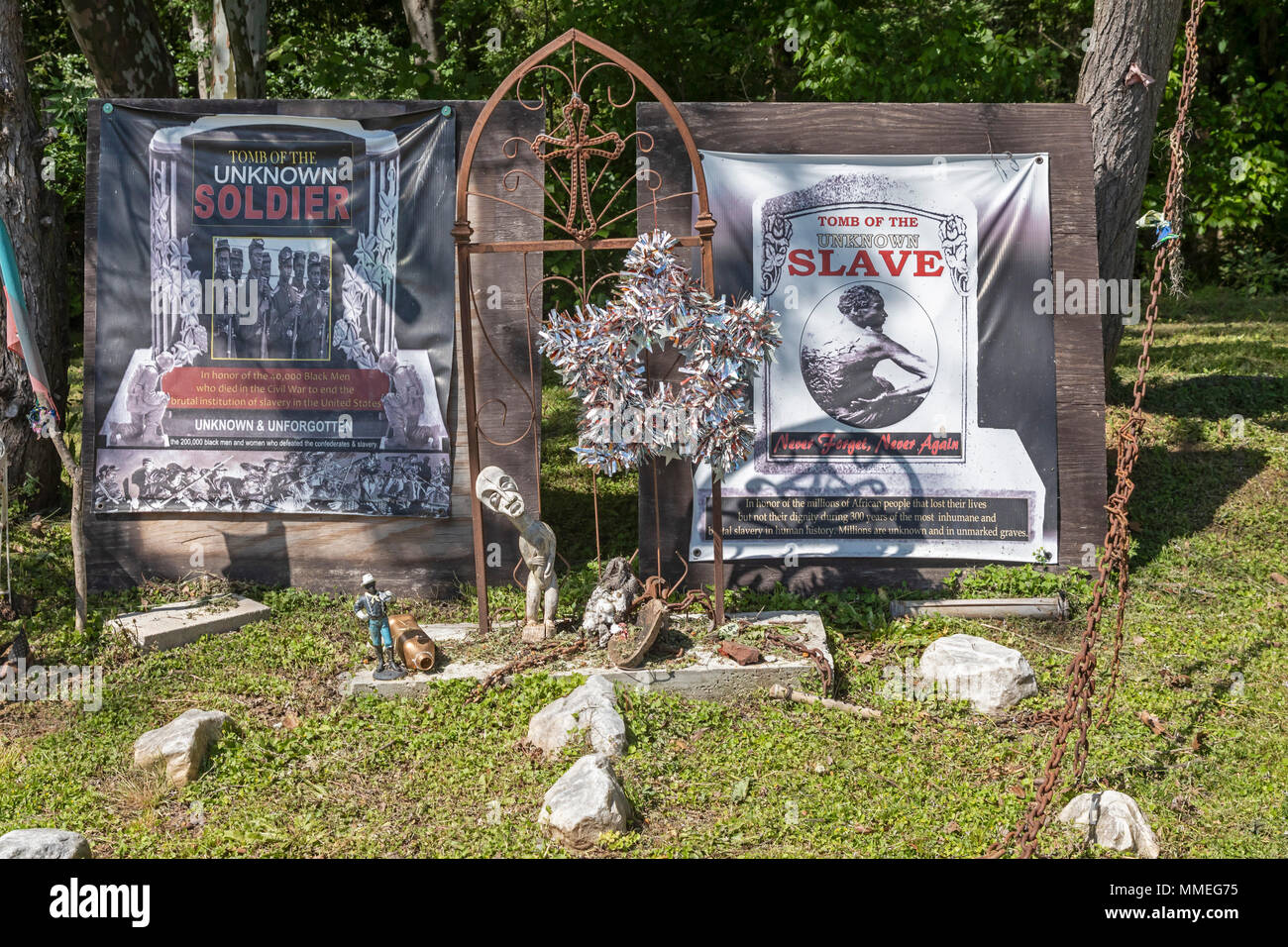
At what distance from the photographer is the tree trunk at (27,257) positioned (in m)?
7.71

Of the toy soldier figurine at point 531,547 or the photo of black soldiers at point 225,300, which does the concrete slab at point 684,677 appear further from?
the photo of black soldiers at point 225,300

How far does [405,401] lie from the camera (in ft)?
23.4

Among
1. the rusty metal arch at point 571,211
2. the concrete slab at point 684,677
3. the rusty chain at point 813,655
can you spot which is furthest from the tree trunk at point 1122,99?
the concrete slab at point 684,677

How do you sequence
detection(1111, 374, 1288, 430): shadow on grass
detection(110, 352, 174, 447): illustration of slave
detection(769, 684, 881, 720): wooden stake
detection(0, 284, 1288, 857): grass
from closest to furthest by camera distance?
detection(0, 284, 1288, 857): grass → detection(769, 684, 881, 720): wooden stake → detection(110, 352, 174, 447): illustration of slave → detection(1111, 374, 1288, 430): shadow on grass

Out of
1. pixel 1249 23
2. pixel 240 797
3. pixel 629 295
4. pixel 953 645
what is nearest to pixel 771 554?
pixel 953 645

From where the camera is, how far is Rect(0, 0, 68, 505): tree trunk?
25.3ft

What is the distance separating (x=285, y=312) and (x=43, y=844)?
390 centimetres

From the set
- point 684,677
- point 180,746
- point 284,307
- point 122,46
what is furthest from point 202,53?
point 684,677

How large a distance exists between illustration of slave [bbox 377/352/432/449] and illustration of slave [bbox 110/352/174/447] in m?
1.46

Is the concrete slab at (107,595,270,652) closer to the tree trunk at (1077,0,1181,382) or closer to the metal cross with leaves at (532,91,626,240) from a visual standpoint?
the metal cross with leaves at (532,91,626,240)

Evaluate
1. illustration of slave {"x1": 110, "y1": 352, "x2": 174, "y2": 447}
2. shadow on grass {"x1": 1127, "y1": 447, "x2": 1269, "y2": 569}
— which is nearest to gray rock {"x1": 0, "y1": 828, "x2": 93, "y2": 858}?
illustration of slave {"x1": 110, "y1": 352, "x2": 174, "y2": 447}

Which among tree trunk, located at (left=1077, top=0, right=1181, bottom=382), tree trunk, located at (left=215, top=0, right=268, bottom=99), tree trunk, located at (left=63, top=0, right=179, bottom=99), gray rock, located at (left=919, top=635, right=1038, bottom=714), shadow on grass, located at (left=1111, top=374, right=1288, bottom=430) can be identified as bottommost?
gray rock, located at (left=919, top=635, right=1038, bottom=714)

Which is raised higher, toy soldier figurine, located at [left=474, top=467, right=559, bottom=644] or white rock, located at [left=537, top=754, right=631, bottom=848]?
toy soldier figurine, located at [left=474, top=467, right=559, bottom=644]
